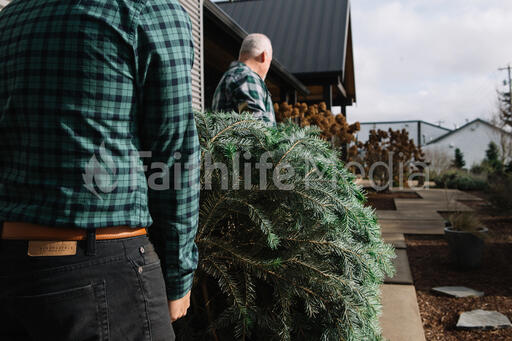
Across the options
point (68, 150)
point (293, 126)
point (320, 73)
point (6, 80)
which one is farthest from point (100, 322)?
point (320, 73)

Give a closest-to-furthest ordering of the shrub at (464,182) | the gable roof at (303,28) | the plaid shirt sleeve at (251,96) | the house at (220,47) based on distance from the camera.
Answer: the plaid shirt sleeve at (251,96), the house at (220,47), the gable roof at (303,28), the shrub at (464,182)

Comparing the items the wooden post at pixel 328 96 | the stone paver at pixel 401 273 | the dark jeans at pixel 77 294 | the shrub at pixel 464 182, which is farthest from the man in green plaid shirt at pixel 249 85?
the shrub at pixel 464 182

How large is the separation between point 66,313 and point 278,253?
2.95ft

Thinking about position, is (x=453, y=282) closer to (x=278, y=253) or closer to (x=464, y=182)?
(x=278, y=253)

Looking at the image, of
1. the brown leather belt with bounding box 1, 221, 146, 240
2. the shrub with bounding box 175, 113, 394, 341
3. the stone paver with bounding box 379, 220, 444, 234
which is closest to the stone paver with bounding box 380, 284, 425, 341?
the shrub with bounding box 175, 113, 394, 341

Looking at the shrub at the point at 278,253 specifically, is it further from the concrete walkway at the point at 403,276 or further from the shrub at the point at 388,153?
the shrub at the point at 388,153

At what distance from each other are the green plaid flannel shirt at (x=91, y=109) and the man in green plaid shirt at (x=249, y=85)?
1312 millimetres

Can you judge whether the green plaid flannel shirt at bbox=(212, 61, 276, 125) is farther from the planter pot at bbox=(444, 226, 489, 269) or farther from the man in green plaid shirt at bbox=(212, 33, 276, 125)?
the planter pot at bbox=(444, 226, 489, 269)

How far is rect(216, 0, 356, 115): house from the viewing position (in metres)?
11.6

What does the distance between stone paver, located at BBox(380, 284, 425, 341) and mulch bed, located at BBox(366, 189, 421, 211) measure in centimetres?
458

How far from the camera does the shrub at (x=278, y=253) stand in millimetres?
1533

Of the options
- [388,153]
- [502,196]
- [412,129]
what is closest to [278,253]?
[502,196]

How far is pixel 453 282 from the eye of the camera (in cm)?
373

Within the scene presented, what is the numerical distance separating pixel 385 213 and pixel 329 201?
599 cm
